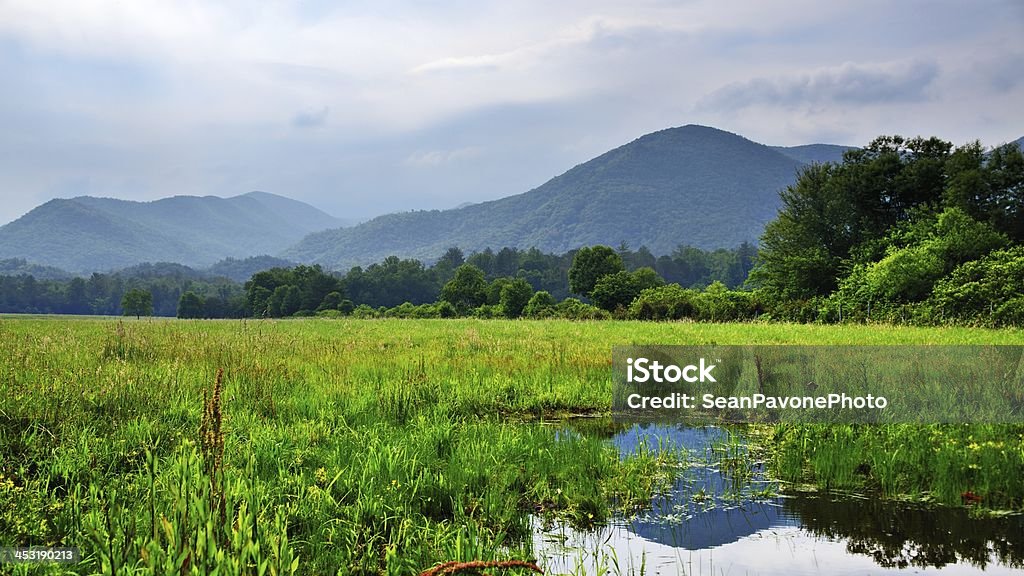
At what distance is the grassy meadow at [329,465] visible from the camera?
13.9ft

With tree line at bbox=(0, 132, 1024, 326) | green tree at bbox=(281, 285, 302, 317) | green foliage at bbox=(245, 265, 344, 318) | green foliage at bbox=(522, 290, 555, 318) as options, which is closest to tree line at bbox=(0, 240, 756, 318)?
green tree at bbox=(281, 285, 302, 317)

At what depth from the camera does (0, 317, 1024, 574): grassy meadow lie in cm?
423

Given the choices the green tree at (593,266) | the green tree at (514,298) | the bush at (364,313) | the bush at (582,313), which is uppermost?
the green tree at (593,266)

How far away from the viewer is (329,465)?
6406 mm

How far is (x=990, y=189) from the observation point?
1966 inches

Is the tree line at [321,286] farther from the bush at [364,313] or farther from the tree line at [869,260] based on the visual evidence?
the tree line at [869,260]

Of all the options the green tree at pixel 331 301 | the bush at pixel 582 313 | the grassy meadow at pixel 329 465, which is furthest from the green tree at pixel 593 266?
the grassy meadow at pixel 329 465

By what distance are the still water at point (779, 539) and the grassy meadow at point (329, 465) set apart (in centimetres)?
40

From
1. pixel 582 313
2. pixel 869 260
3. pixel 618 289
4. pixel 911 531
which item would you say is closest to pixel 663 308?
pixel 582 313

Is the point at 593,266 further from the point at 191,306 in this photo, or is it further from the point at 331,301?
the point at 191,306

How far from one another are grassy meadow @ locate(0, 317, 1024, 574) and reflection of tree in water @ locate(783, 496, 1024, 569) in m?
0.57

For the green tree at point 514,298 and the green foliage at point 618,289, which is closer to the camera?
the green foliage at point 618,289

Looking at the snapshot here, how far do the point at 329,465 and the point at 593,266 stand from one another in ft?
241

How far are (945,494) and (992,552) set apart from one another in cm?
140
